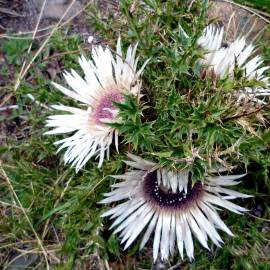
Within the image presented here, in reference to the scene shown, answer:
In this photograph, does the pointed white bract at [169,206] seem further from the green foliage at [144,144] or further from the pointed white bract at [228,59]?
the pointed white bract at [228,59]

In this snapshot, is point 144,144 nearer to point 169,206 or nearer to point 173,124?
point 173,124

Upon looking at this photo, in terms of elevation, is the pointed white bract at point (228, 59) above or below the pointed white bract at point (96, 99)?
above

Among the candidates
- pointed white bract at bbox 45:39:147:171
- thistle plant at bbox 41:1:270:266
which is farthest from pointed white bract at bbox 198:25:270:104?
pointed white bract at bbox 45:39:147:171

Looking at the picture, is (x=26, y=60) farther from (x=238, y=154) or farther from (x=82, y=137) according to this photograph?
(x=238, y=154)

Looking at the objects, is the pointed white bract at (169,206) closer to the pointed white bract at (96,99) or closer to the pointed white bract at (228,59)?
the pointed white bract at (96,99)

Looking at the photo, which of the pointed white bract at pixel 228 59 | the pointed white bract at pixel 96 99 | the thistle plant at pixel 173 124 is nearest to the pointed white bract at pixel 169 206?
the thistle plant at pixel 173 124

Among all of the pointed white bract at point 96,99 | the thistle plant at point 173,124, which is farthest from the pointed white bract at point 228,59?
the pointed white bract at point 96,99

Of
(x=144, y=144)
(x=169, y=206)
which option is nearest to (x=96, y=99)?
(x=144, y=144)

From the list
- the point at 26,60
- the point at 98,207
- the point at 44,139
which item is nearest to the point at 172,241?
the point at 98,207

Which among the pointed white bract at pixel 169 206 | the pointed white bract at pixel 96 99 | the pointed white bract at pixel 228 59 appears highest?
the pointed white bract at pixel 228 59
